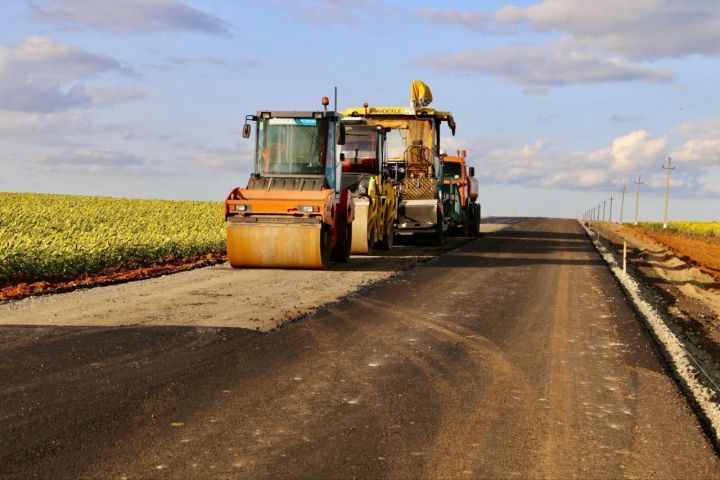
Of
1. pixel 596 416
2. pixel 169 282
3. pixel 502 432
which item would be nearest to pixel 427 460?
pixel 502 432

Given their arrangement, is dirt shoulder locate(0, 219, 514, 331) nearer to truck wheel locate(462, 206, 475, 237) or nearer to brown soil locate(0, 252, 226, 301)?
brown soil locate(0, 252, 226, 301)

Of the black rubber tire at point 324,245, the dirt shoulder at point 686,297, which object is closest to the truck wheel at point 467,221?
the dirt shoulder at point 686,297

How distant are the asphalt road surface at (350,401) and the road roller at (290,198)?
19.8 feet

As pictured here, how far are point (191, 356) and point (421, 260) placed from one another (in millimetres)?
14356

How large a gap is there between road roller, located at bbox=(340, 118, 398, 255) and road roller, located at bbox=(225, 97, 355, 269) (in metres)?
2.52

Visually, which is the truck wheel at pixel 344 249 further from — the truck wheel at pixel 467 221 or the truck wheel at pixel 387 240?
the truck wheel at pixel 467 221

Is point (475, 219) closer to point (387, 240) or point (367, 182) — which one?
point (387, 240)

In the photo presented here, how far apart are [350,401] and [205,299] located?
739 centimetres

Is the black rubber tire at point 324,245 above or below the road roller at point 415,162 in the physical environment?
below

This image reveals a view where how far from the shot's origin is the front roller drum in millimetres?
18859

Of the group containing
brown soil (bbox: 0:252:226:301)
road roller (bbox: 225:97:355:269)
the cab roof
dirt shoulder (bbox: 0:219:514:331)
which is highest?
the cab roof

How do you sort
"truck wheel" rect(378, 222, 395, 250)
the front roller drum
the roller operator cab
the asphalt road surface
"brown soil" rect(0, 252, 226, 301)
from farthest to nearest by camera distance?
1. the roller operator cab
2. "truck wheel" rect(378, 222, 395, 250)
3. the front roller drum
4. "brown soil" rect(0, 252, 226, 301)
5. the asphalt road surface

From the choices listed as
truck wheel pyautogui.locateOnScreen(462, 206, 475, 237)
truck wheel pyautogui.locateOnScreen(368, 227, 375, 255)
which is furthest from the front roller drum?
truck wheel pyautogui.locateOnScreen(462, 206, 475, 237)

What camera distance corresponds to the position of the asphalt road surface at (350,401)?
19.3 feet
